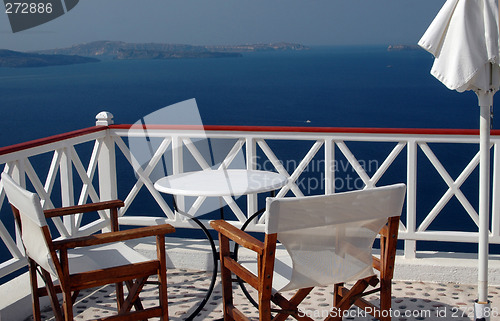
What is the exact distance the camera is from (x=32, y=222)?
2531mm

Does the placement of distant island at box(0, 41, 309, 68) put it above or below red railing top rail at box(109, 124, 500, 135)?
above

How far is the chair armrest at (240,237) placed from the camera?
2.37 meters

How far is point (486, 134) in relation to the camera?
2582 mm

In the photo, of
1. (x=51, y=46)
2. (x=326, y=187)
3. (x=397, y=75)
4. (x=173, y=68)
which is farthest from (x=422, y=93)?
(x=326, y=187)

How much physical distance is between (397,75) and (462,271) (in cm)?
6033

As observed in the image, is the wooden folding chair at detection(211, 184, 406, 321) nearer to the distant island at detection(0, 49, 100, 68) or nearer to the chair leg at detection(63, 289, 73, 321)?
the chair leg at detection(63, 289, 73, 321)

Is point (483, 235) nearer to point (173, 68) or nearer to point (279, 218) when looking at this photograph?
point (279, 218)

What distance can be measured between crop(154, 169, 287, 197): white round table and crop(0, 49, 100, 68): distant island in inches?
1362

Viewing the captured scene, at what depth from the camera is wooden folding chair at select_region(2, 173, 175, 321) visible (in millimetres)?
2453

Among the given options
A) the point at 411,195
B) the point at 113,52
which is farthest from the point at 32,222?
the point at 113,52

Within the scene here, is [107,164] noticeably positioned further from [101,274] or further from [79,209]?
[101,274]

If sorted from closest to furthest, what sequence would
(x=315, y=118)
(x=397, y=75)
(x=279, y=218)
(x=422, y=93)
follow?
(x=279, y=218) → (x=315, y=118) → (x=422, y=93) → (x=397, y=75)

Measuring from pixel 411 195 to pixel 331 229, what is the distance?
173 centimetres

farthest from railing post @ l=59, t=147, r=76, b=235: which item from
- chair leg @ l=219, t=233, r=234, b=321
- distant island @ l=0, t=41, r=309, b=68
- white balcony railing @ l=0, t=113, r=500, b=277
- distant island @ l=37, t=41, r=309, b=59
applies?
distant island @ l=37, t=41, r=309, b=59
